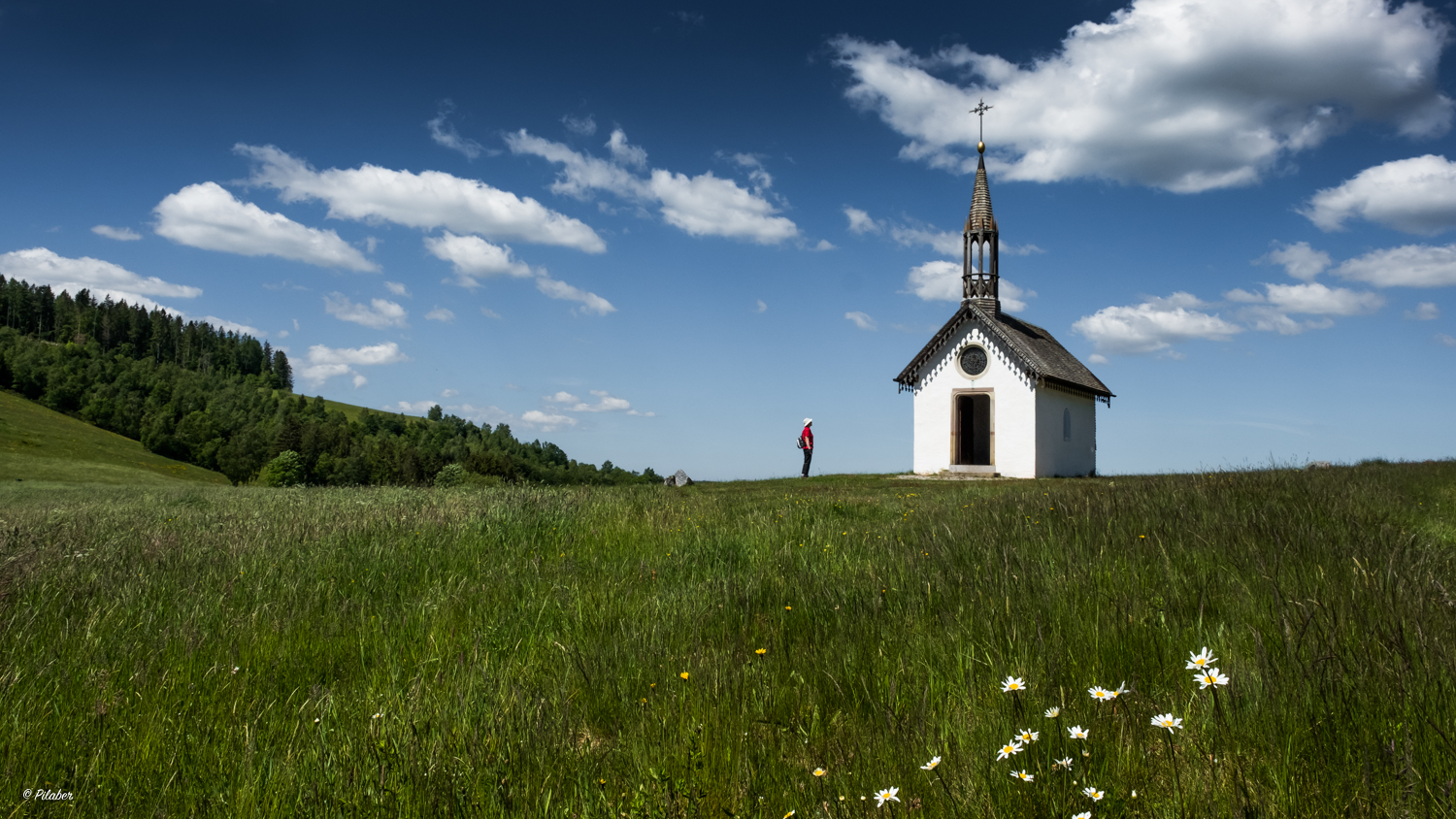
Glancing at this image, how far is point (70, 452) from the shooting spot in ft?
211

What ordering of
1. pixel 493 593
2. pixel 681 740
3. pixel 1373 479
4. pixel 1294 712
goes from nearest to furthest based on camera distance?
pixel 1294 712
pixel 681 740
pixel 493 593
pixel 1373 479

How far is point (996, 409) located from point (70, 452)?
7953 cm

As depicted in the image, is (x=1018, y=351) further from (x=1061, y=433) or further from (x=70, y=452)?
(x=70, y=452)

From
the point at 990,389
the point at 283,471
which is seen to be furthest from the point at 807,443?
the point at 283,471

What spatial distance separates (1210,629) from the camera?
3428 mm

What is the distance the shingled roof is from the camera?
27250 millimetres

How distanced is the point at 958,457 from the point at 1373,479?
15834 mm

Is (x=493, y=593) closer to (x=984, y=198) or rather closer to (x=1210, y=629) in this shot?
(x=1210, y=629)

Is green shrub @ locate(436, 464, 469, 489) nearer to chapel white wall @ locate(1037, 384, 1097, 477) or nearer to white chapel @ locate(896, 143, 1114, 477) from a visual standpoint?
white chapel @ locate(896, 143, 1114, 477)

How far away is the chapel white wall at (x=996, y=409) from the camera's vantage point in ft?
89.4

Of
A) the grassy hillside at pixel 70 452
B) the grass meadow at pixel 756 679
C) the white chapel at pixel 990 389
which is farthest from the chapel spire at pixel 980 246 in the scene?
the grassy hillside at pixel 70 452

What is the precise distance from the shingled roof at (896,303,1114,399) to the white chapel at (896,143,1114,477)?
40mm

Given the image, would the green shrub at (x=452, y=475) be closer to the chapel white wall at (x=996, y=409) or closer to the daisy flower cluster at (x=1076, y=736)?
the chapel white wall at (x=996, y=409)

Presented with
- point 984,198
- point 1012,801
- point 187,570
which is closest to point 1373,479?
point 1012,801
